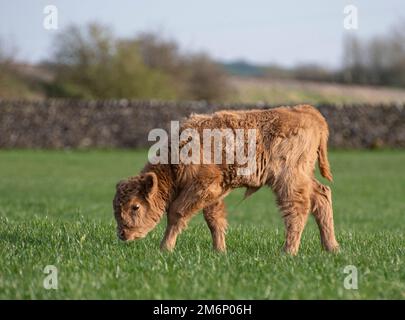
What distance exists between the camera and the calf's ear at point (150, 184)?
7543mm

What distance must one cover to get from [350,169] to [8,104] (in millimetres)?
18929

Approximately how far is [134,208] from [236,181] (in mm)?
1143

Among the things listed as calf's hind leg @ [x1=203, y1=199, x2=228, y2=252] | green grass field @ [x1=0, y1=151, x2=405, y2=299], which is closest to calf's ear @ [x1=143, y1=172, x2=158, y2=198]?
green grass field @ [x1=0, y1=151, x2=405, y2=299]

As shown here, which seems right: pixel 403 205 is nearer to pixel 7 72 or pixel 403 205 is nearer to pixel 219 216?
pixel 219 216

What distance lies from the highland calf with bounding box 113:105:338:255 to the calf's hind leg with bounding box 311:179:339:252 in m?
0.01

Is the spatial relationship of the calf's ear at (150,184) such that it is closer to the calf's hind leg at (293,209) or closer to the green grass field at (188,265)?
the green grass field at (188,265)

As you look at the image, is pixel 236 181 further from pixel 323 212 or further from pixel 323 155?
pixel 323 155

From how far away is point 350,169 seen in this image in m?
32.4

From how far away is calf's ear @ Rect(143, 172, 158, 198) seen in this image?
7.54m

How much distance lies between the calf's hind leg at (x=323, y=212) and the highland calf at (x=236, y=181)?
0.04 ft

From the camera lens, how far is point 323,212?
799cm
